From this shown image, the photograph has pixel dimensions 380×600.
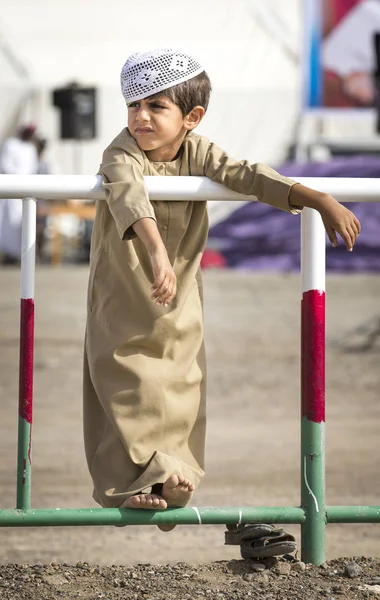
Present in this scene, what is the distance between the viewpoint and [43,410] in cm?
552

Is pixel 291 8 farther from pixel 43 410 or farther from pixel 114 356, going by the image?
pixel 114 356

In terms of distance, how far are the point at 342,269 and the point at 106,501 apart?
1109cm

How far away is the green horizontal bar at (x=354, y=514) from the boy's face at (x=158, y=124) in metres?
0.83

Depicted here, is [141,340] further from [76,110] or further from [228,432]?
[76,110]

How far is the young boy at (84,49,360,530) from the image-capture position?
2434mm

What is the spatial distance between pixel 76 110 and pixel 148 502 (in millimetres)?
14930

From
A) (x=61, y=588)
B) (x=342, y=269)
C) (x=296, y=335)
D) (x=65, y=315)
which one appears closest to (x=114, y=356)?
(x=61, y=588)

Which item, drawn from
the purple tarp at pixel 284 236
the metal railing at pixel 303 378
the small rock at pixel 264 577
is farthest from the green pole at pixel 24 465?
the purple tarp at pixel 284 236

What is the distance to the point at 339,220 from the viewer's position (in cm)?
241

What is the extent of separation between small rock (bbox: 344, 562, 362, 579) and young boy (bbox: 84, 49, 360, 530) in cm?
42

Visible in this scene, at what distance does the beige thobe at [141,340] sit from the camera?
2.44m

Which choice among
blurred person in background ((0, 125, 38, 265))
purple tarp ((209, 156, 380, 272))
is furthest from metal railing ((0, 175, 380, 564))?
blurred person in background ((0, 125, 38, 265))

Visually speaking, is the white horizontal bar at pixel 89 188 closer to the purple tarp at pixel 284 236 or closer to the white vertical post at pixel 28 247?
the white vertical post at pixel 28 247

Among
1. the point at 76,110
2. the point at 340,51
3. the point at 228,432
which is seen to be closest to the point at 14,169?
the point at 76,110
